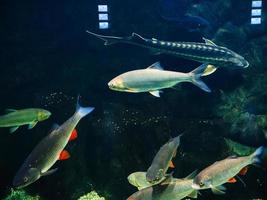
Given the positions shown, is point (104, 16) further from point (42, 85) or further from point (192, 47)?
point (192, 47)

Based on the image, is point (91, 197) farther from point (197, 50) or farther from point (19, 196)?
point (197, 50)

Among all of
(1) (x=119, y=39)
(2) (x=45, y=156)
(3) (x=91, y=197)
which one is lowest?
(3) (x=91, y=197)

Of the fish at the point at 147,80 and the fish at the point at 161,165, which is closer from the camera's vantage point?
the fish at the point at 161,165

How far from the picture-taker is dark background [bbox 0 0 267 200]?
7.50 meters

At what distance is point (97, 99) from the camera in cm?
836

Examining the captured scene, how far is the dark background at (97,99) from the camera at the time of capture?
7.50 metres

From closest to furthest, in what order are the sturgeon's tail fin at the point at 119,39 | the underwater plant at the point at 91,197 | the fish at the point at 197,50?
the sturgeon's tail fin at the point at 119,39
the fish at the point at 197,50
the underwater plant at the point at 91,197

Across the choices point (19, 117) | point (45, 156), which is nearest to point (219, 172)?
point (45, 156)

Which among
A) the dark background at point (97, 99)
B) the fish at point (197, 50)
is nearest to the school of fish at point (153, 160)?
the fish at point (197, 50)

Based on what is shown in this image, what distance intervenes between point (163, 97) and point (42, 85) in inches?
125

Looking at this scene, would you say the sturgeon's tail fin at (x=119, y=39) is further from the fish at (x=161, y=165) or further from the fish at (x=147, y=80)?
the fish at (x=161, y=165)

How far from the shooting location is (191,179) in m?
3.84

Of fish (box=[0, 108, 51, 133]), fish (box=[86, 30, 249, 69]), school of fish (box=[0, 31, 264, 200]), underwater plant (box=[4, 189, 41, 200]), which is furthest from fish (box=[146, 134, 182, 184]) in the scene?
underwater plant (box=[4, 189, 41, 200])

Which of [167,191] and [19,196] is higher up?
[167,191]
